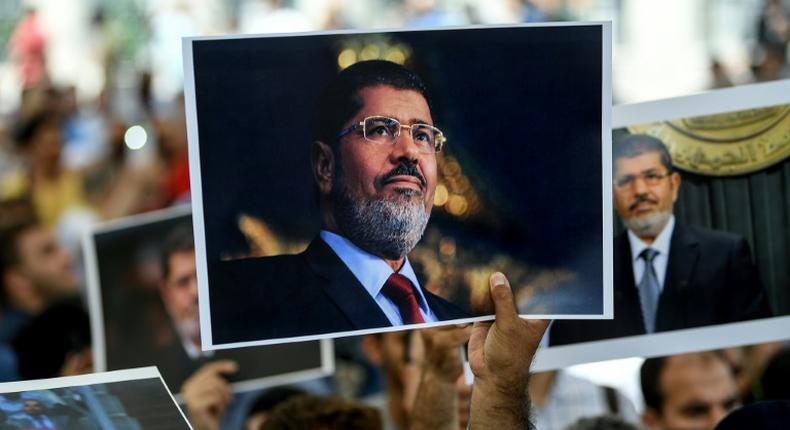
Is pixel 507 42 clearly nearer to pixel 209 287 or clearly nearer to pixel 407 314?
pixel 407 314

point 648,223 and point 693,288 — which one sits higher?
point 648,223

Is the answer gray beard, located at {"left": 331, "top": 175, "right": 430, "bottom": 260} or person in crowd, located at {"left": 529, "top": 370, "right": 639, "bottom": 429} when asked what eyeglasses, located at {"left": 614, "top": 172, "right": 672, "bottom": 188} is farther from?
person in crowd, located at {"left": 529, "top": 370, "right": 639, "bottom": 429}

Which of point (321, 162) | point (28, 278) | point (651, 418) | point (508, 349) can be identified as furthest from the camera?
point (28, 278)

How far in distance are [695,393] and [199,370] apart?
4.40ft

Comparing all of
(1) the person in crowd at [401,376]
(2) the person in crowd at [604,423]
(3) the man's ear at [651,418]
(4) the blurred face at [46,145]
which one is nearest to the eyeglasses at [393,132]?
(2) the person in crowd at [604,423]

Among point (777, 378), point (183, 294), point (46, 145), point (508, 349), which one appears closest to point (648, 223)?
point (508, 349)

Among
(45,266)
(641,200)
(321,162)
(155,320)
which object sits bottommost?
(155,320)

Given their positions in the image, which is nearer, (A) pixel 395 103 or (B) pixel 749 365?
(A) pixel 395 103

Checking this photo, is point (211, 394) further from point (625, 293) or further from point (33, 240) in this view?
point (625, 293)

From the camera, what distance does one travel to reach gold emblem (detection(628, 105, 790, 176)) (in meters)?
2.49

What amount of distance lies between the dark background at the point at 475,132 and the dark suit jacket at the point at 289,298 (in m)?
0.04

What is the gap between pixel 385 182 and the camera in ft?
6.45

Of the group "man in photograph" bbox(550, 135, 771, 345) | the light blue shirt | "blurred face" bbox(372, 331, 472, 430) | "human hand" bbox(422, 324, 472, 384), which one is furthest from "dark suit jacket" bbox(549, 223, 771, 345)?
"blurred face" bbox(372, 331, 472, 430)

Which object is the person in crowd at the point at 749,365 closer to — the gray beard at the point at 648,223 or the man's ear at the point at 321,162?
the gray beard at the point at 648,223
